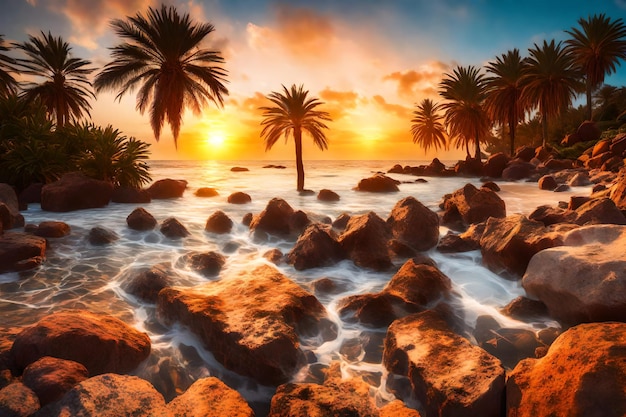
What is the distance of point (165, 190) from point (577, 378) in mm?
19297

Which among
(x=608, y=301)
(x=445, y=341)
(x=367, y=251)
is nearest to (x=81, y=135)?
(x=367, y=251)

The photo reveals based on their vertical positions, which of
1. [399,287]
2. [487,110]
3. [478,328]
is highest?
[487,110]

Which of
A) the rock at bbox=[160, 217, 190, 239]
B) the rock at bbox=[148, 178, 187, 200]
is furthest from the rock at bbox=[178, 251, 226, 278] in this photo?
the rock at bbox=[148, 178, 187, 200]

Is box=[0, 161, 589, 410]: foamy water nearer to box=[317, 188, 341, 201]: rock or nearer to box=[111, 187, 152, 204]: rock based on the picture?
box=[111, 187, 152, 204]: rock

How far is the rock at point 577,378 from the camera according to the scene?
2.63m

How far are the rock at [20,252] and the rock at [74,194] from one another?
6425 mm

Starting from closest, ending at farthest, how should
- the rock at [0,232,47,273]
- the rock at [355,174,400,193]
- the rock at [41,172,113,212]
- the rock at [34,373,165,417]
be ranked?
the rock at [34,373,165,417] < the rock at [0,232,47,273] < the rock at [41,172,113,212] < the rock at [355,174,400,193]

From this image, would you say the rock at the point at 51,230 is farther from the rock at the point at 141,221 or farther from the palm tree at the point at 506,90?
the palm tree at the point at 506,90

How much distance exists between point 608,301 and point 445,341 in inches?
85.5

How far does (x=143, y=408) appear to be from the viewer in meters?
2.95

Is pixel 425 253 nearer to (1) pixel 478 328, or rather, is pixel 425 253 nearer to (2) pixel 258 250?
(1) pixel 478 328

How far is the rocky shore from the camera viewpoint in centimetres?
299

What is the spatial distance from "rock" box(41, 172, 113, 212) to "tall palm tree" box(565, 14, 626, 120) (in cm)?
4966

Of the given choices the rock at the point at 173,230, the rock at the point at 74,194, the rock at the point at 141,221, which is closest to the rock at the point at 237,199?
the rock at the point at 74,194
